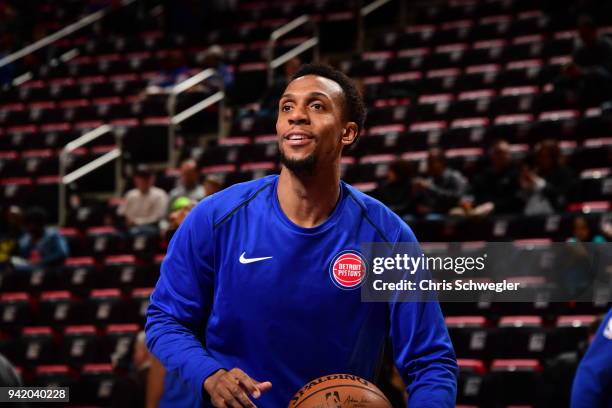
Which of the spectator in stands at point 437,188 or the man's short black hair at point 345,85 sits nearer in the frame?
the man's short black hair at point 345,85

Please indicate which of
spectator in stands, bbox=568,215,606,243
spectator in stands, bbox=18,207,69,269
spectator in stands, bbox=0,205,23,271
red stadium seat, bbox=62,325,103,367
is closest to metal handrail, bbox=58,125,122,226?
spectator in stands, bbox=0,205,23,271

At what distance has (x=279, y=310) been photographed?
3355 millimetres

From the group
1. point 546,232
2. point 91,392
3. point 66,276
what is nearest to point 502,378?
point 546,232

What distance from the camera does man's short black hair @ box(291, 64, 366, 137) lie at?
11.7 ft

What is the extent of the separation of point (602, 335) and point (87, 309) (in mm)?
7140

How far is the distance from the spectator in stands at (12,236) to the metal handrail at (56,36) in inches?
187

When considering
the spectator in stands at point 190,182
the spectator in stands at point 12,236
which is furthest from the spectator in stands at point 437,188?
the spectator in stands at point 12,236

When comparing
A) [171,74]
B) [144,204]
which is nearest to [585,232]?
[144,204]

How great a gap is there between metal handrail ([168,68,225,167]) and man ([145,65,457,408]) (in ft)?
31.1

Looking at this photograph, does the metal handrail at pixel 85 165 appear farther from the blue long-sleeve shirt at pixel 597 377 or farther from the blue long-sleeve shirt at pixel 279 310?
the blue long-sleeve shirt at pixel 597 377

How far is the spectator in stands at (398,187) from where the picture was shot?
9336mm

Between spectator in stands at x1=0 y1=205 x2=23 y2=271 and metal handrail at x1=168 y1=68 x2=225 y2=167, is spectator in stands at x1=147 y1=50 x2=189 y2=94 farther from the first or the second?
spectator in stands at x1=0 y1=205 x2=23 y2=271

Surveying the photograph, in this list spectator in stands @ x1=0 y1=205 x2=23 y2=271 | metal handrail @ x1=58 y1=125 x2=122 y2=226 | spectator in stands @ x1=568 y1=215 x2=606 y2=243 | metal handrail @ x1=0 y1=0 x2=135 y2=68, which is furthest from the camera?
metal handrail @ x1=0 y1=0 x2=135 y2=68

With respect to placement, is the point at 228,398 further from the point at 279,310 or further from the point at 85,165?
the point at 85,165
